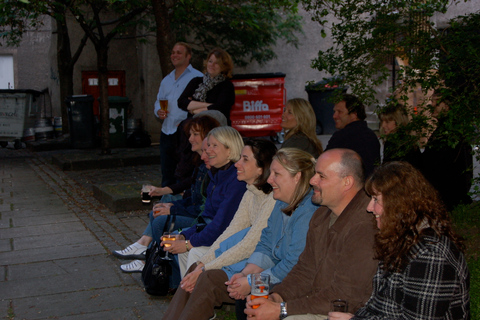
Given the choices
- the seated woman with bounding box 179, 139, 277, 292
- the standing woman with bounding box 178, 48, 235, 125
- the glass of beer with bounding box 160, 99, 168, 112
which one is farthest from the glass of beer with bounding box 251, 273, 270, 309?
the glass of beer with bounding box 160, 99, 168, 112

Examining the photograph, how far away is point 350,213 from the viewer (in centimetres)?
321

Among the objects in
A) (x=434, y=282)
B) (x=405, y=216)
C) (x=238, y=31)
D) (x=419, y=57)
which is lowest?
(x=434, y=282)

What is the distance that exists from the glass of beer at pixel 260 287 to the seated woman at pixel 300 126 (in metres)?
2.58

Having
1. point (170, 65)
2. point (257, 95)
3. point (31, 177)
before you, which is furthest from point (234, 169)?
point (257, 95)

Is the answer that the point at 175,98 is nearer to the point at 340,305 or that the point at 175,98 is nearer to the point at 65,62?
the point at 340,305

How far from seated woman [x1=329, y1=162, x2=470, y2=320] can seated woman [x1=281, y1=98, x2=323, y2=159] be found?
9.43 ft

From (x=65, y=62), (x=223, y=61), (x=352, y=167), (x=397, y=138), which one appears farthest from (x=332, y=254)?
(x=65, y=62)

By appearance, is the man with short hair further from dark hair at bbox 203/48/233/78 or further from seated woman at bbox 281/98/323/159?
dark hair at bbox 203/48/233/78

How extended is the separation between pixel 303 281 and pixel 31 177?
1010 centimetres

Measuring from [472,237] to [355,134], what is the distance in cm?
148

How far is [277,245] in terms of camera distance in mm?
3930

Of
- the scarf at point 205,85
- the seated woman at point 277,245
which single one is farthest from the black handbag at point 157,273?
the scarf at point 205,85

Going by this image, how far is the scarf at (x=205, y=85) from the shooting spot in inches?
281

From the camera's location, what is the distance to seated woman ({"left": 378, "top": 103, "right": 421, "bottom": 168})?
16.0ft
